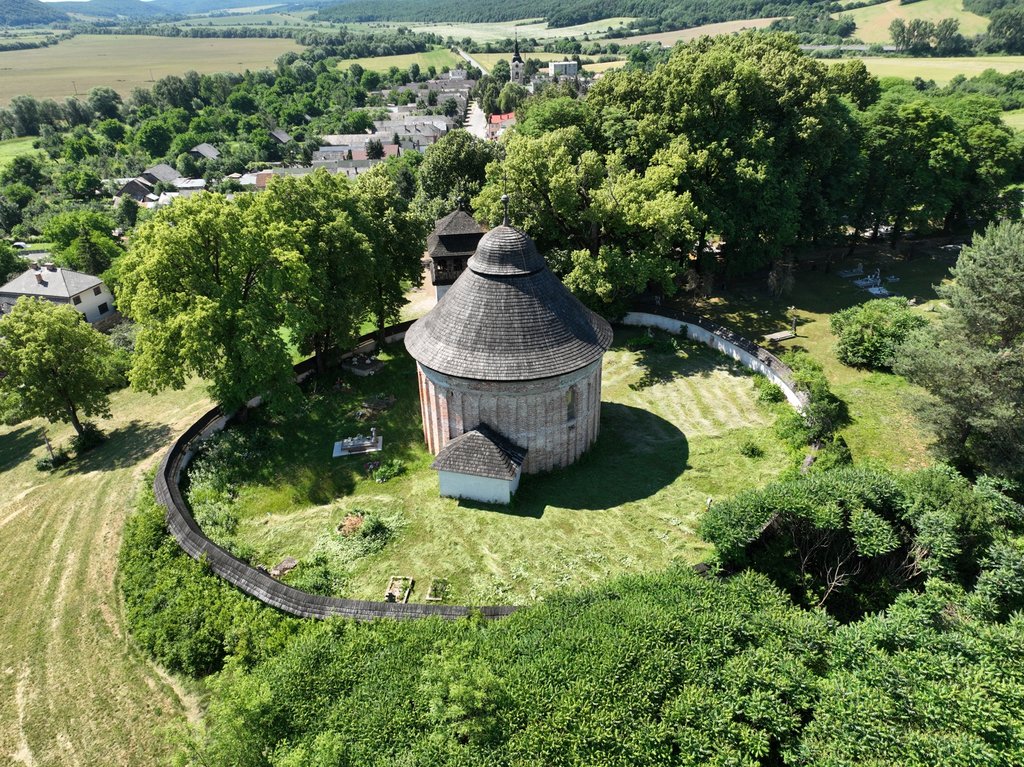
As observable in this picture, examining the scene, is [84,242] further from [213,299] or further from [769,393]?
[769,393]

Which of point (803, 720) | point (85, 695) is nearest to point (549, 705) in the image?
point (803, 720)

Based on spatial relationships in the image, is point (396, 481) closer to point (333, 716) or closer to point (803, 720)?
point (333, 716)

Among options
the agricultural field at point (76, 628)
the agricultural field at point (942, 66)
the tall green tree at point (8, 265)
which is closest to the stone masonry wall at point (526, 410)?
the agricultural field at point (76, 628)

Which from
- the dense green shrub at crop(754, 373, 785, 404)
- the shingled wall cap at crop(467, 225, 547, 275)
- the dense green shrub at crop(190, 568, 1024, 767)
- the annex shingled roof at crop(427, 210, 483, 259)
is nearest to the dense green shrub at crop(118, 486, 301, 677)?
the dense green shrub at crop(190, 568, 1024, 767)

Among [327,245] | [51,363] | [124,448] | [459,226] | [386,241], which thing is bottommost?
[124,448]

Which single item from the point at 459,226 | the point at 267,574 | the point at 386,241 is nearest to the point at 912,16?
the point at 459,226

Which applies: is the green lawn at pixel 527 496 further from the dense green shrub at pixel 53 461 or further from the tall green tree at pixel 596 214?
the dense green shrub at pixel 53 461
